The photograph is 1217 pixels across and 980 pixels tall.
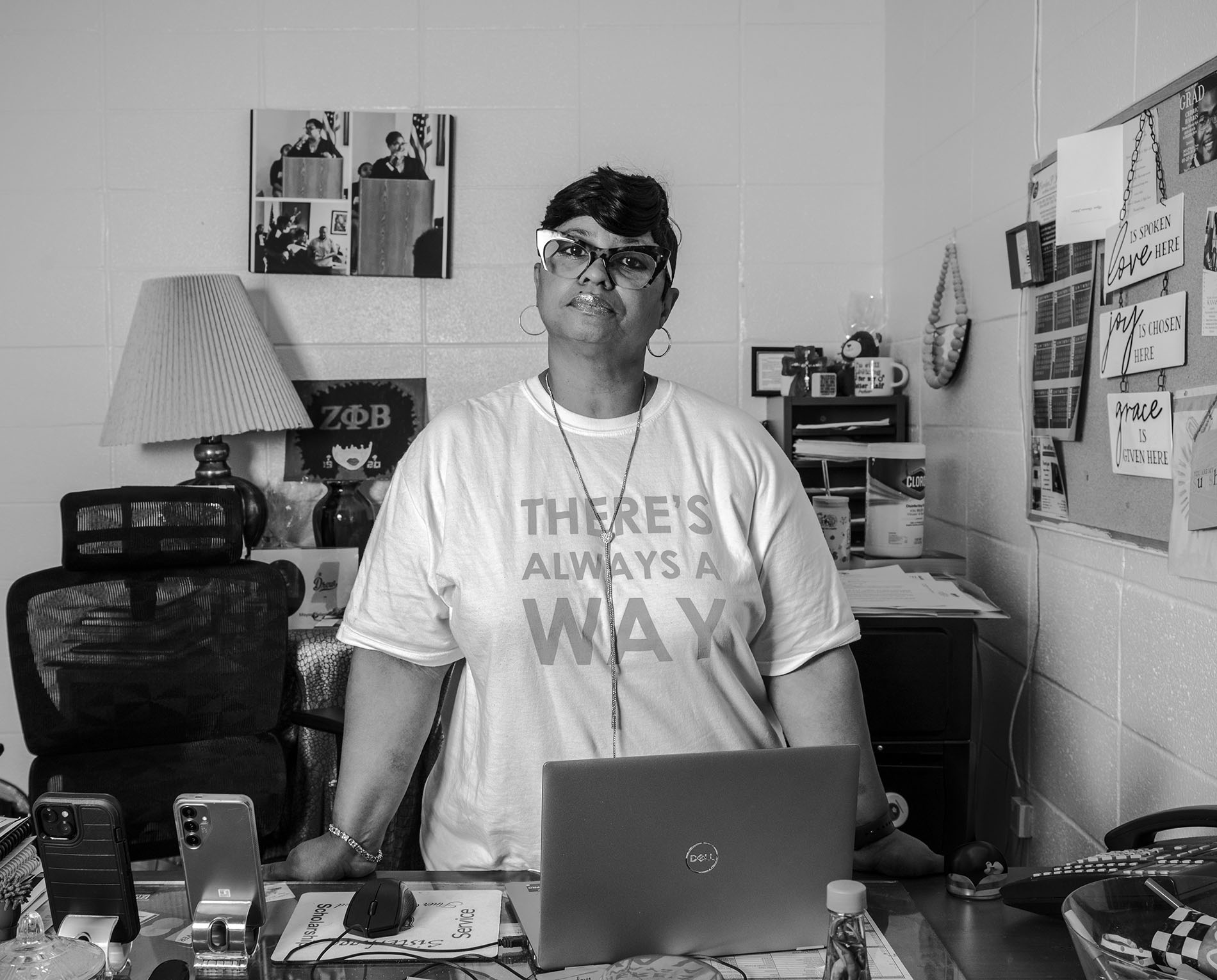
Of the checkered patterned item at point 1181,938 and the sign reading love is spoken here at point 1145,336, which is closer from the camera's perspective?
the checkered patterned item at point 1181,938

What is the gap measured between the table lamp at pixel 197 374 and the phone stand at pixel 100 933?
5.87 ft

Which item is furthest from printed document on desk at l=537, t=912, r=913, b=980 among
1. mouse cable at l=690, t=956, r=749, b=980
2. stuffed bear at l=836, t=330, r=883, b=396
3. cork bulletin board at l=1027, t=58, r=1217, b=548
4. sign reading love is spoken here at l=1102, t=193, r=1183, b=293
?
stuffed bear at l=836, t=330, r=883, b=396

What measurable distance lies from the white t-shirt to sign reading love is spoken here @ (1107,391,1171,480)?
0.49 metres

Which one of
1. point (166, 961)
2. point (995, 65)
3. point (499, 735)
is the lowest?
point (166, 961)

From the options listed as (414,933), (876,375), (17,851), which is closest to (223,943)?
(414,933)

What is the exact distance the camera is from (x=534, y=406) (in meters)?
1.57

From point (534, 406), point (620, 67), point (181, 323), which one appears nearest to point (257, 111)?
point (181, 323)

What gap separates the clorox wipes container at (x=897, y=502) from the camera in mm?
2404

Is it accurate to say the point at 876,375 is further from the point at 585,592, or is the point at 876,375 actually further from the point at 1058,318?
the point at 585,592

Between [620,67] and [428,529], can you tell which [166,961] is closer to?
[428,529]

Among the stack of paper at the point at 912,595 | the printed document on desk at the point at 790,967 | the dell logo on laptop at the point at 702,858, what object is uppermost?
the stack of paper at the point at 912,595

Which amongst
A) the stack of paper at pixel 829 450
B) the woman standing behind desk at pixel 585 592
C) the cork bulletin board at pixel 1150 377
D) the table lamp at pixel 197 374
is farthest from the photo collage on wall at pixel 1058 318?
the table lamp at pixel 197 374

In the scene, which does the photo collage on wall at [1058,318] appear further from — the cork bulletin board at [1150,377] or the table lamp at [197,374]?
the table lamp at [197,374]

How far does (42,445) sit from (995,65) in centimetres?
253
